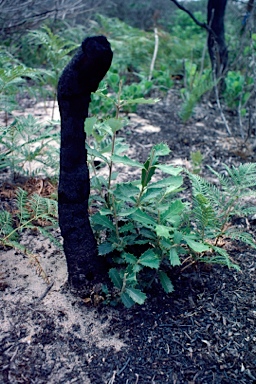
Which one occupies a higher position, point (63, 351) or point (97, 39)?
point (97, 39)

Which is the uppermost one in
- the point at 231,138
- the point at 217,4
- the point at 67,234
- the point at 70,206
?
the point at 217,4

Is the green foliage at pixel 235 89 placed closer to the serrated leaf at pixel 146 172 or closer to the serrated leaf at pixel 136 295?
the serrated leaf at pixel 146 172

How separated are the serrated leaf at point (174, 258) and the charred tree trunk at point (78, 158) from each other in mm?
363

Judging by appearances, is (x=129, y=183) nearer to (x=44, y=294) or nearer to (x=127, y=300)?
(x=127, y=300)

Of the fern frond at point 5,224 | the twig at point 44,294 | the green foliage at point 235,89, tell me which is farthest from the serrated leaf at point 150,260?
the green foliage at point 235,89

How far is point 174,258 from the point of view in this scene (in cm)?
154

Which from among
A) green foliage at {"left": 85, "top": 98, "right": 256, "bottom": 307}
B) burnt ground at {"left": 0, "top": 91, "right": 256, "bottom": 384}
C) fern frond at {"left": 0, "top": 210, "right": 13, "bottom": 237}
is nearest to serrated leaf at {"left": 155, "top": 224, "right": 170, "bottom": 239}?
green foliage at {"left": 85, "top": 98, "right": 256, "bottom": 307}

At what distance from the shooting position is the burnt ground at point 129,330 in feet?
4.83

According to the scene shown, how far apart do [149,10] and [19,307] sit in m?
8.89

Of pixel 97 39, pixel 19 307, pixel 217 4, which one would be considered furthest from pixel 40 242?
pixel 217 4

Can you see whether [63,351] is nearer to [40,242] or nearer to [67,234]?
[67,234]

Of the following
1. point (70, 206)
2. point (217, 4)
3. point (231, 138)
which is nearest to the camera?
point (70, 206)

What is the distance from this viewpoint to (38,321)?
5.38 ft

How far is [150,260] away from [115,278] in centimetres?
19
